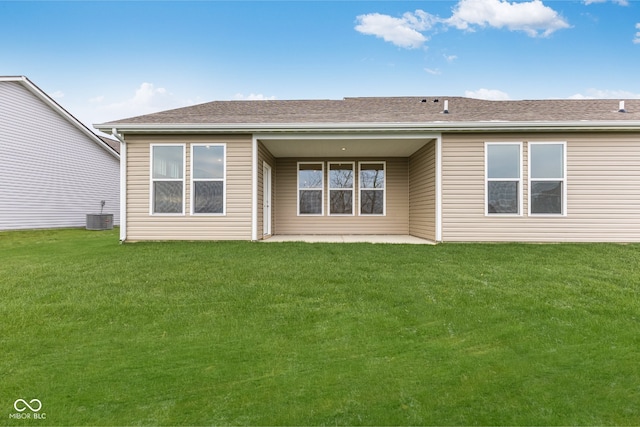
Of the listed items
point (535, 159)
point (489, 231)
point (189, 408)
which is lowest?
point (189, 408)

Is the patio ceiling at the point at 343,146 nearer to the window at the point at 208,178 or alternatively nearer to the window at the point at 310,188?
the window at the point at 310,188

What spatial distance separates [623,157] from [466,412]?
817 cm

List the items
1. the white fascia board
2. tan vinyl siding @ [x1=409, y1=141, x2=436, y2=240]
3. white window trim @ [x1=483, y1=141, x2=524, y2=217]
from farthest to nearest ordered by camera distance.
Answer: tan vinyl siding @ [x1=409, y1=141, x2=436, y2=240], white window trim @ [x1=483, y1=141, x2=524, y2=217], the white fascia board

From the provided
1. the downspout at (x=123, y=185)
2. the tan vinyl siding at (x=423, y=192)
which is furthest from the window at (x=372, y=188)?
the downspout at (x=123, y=185)

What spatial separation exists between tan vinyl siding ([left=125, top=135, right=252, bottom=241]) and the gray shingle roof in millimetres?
431

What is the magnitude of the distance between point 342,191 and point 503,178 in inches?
168

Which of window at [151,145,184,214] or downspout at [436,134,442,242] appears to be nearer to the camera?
downspout at [436,134,442,242]

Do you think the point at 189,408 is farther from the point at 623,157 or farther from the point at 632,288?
the point at 623,157

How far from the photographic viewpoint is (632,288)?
3793mm

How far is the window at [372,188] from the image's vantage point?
10.1m

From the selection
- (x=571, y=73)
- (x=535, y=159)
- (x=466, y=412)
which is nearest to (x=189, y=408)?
(x=466, y=412)

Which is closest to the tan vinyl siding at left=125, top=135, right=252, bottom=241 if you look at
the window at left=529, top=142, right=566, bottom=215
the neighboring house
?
the window at left=529, top=142, right=566, bottom=215

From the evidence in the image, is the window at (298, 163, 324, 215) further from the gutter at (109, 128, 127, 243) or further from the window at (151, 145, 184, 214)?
the gutter at (109, 128, 127, 243)

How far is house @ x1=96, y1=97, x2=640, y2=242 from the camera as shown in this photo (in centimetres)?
726
